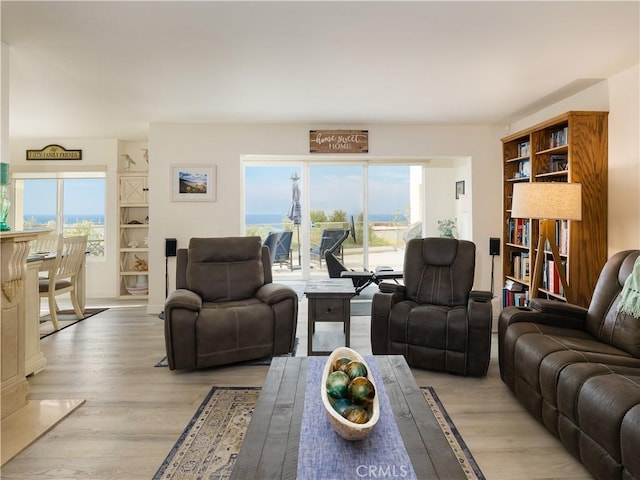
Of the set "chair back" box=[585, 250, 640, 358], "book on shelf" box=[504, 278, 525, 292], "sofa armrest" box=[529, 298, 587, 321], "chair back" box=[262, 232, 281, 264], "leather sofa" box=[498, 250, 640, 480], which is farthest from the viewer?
"chair back" box=[262, 232, 281, 264]

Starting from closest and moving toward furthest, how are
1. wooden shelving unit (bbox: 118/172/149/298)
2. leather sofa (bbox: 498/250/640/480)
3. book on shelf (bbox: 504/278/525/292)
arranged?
leather sofa (bbox: 498/250/640/480) < book on shelf (bbox: 504/278/525/292) < wooden shelving unit (bbox: 118/172/149/298)

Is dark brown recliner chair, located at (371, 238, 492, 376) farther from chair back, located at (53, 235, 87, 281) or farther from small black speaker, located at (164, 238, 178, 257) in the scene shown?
chair back, located at (53, 235, 87, 281)

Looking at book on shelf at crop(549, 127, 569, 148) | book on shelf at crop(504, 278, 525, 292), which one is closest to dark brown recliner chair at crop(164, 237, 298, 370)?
book on shelf at crop(504, 278, 525, 292)

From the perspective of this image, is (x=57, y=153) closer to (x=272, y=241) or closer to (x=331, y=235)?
(x=272, y=241)

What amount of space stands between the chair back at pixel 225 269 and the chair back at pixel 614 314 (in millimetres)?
2608

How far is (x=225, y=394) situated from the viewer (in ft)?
8.88

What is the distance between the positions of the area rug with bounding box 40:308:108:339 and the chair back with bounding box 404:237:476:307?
12.5ft

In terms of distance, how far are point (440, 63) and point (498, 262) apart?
308cm

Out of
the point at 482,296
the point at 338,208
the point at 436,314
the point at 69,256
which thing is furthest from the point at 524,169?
the point at 69,256

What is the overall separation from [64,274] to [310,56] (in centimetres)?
380

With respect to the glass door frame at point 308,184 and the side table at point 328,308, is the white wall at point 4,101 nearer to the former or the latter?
the side table at point 328,308

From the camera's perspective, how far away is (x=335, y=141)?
17.0 feet

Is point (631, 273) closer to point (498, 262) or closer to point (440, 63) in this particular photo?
point (440, 63)

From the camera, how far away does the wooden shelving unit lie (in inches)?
246
